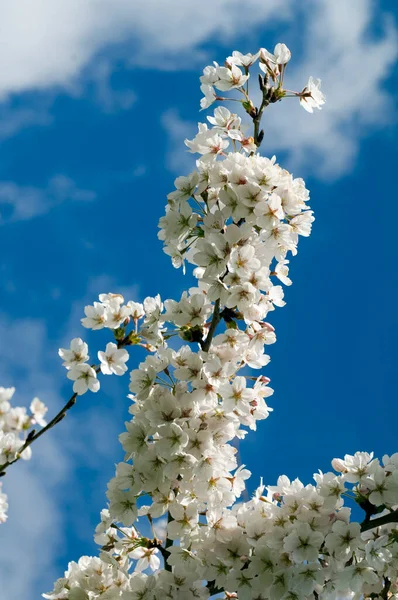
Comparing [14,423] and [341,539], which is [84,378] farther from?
[341,539]

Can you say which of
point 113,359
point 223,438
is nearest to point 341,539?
point 223,438

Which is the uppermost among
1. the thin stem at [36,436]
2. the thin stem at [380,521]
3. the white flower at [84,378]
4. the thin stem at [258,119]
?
the thin stem at [258,119]

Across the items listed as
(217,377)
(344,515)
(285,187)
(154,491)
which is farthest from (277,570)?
(285,187)

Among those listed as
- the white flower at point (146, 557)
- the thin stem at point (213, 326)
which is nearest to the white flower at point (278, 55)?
the thin stem at point (213, 326)

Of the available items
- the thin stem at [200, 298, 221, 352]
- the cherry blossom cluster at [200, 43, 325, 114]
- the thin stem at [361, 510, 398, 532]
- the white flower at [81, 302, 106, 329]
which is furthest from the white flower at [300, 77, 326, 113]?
the thin stem at [361, 510, 398, 532]

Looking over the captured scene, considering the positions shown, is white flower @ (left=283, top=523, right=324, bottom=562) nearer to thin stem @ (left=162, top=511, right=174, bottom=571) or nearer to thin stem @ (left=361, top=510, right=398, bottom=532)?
thin stem @ (left=361, top=510, right=398, bottom=532)

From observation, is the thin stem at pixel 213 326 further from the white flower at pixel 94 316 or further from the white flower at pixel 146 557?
the white flower at pixel 146 557
